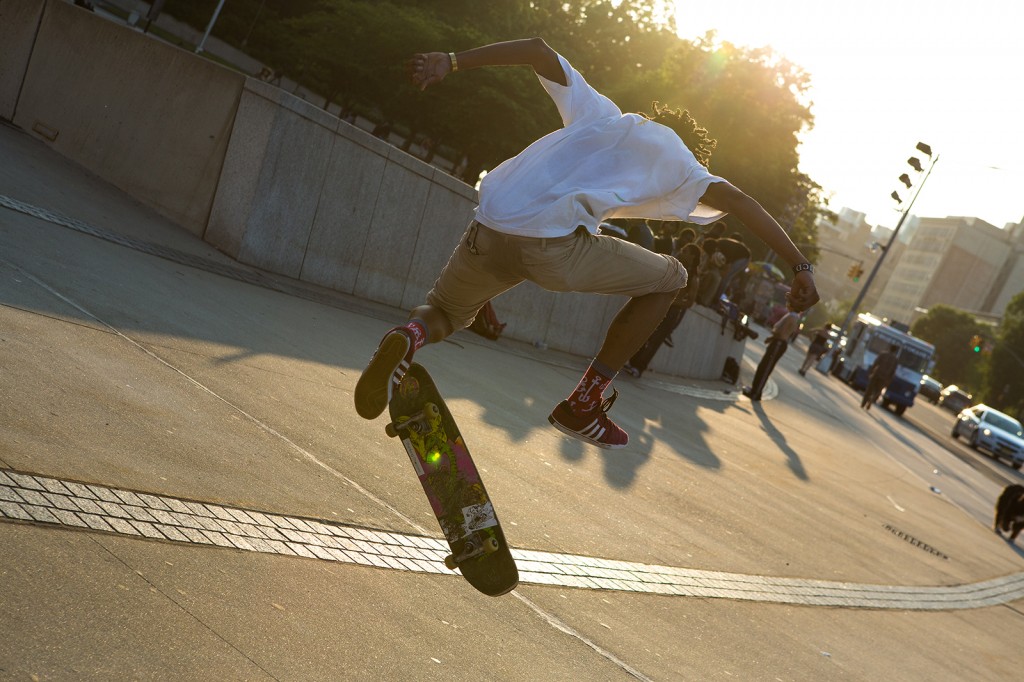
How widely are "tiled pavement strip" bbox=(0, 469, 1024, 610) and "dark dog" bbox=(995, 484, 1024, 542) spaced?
1089 cm

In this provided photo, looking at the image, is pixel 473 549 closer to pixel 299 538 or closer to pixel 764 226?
pixel 299 538

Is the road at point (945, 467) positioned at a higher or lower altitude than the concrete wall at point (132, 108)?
lower

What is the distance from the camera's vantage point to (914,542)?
41.5ft

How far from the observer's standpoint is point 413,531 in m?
5.72

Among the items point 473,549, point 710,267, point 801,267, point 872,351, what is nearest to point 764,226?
point 801,267

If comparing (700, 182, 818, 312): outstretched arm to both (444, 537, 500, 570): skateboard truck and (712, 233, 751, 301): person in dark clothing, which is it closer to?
(444, 537, 500, 570): skateboard truck

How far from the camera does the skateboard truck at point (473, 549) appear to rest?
4.53 m

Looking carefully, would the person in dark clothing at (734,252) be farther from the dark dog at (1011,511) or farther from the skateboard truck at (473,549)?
the skateboard truck at (473,549)

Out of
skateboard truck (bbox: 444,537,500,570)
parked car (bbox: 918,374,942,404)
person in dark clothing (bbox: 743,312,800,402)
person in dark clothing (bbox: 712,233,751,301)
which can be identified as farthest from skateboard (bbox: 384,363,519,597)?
parked car (bbox: 918,374,942,404)

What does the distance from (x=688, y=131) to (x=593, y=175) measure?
109 cm

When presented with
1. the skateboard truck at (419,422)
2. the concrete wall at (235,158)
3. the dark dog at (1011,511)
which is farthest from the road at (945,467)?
the skateboard truck at (419,422)

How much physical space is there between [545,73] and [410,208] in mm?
8949

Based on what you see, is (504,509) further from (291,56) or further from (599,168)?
(291,56)

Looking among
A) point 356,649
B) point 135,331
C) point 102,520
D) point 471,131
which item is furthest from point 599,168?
point 471,131
